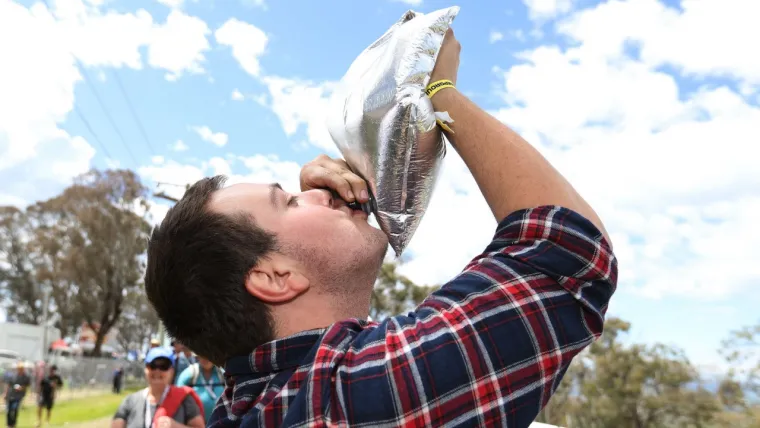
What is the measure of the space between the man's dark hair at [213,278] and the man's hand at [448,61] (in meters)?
0.57

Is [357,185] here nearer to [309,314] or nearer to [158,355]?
[309,314]

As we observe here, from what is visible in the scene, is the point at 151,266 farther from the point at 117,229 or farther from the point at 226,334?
the point at 117,229

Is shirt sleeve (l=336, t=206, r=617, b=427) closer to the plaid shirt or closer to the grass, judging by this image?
the plaid shirt

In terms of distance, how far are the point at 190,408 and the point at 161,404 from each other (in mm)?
219

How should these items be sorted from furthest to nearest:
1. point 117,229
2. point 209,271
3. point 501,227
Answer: point 117,229, point 209,271, point 501,227

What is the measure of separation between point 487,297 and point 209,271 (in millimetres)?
714

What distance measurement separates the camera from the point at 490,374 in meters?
1.21

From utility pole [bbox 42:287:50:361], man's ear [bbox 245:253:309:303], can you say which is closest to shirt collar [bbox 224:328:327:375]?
man's ear [bbox 245:253:309:303]

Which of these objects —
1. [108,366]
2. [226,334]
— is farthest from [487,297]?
[108,366]

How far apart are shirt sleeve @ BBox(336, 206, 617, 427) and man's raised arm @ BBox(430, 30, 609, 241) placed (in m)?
0.04

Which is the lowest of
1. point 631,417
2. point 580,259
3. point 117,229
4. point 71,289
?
point 631,417

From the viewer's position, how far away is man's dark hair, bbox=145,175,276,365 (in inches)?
61.3

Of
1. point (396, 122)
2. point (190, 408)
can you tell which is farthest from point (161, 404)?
point (396, 122)

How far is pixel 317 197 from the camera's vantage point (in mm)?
1675
